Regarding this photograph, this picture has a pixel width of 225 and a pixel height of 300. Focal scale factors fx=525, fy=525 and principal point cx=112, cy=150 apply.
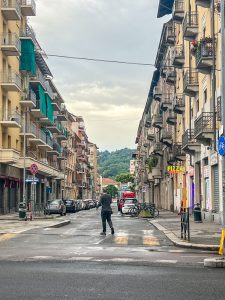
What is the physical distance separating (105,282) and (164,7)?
136 feet

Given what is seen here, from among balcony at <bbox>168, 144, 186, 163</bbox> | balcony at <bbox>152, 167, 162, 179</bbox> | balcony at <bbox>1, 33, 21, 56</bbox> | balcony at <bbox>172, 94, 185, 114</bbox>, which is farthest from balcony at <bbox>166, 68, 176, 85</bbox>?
balcony at <bbox>152, 167, 162, 179</bbox>

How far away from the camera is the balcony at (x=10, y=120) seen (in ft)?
134

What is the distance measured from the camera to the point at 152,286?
26.5ft

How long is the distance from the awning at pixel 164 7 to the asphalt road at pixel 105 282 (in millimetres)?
38728

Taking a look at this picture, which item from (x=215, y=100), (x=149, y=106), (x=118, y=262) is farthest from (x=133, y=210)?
(x=149, y=106)

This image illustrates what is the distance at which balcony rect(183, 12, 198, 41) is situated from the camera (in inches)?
1240

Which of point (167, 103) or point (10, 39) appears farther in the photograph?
point (167, 103)

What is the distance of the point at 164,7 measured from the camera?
4672 centimetres

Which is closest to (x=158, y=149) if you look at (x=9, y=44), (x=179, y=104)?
(x=179, y=104)

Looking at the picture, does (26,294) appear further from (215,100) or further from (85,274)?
(215,100)

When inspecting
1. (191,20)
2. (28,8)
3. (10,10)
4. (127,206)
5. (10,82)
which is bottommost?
(127,206)

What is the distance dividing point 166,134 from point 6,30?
55.9ft

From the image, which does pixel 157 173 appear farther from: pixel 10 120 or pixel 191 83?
pixel 191 83

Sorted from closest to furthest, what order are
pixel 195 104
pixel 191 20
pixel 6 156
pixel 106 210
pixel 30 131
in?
pixel 106 210
pixel 191 20
pixel 195 104
pixel 6 156
pixel 30 131
